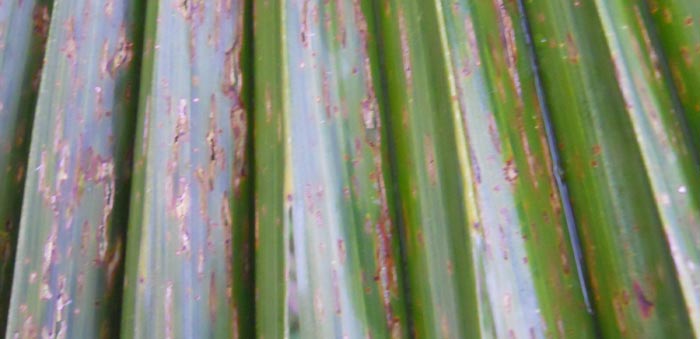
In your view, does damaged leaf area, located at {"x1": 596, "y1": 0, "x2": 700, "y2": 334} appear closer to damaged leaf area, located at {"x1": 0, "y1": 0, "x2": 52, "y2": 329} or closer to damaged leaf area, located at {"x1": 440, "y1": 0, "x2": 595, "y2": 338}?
damaged leaf area, located at {"x1": 440, "y1": 0, "x2": 595, "y2": 338}

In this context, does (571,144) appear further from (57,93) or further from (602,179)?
(57,93)

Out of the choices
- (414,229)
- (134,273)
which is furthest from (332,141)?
(134,273)

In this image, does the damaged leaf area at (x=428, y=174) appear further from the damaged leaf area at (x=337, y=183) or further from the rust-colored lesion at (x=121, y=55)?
the rust-colored lesion at (x=121, y=55)

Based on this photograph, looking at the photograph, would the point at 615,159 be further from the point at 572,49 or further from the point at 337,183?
the point at 337,183

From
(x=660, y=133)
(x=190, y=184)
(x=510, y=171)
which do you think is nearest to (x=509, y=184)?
(x=510, y=171)

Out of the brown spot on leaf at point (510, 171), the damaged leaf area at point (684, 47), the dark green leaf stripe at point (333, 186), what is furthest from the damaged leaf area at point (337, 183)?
the damaged leaf area at point (684, 47)

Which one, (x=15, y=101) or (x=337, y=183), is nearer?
(x=337, y=183)
